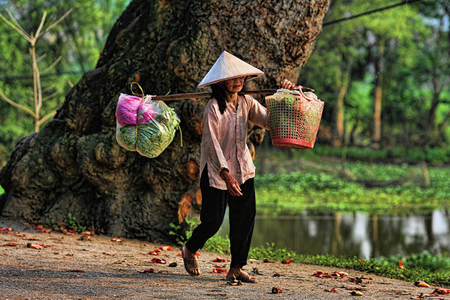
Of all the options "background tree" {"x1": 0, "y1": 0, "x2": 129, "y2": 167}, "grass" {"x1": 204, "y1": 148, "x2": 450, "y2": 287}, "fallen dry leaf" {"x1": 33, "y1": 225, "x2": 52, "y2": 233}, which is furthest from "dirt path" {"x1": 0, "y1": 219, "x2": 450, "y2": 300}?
"background tree" {"x1": 0, "y1": 0, "x2": 129, "y2": 167}

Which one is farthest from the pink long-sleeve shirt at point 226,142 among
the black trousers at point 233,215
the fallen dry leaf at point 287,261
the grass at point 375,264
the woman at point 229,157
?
the grass at point 375,264

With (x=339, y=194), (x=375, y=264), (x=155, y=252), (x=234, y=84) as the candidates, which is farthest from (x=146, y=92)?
(x=339, y=194)

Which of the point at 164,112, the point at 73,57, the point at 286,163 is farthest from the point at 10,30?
the point at 164,112

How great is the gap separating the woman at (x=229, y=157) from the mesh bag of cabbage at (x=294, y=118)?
22cm

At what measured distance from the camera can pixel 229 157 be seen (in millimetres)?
4488

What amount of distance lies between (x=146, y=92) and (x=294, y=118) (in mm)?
2887

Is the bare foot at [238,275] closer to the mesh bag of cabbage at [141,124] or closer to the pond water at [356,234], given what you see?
the mesh bag of cabbage at [141,124]

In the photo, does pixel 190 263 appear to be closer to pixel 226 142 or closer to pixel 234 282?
pixel 234 282

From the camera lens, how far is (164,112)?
466 centimetres

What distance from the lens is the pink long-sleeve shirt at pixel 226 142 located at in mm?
4371

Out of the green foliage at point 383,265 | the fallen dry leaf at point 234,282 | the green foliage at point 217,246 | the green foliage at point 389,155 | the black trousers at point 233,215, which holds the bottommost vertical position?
the green foliage at point 383,265

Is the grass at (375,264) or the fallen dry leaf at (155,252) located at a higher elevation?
the fallen dry leaf at (155,252)

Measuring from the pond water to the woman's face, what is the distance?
4372 millimetres

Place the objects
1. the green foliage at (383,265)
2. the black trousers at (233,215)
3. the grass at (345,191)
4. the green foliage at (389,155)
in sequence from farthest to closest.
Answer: the green foliage at (389,155) < the grass at (345,191) < the green foliage at (383,265) < the black trousers at (233,215)
